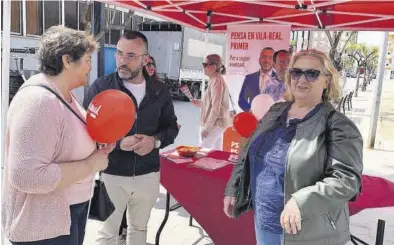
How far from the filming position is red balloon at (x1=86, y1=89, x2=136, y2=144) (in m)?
1.56

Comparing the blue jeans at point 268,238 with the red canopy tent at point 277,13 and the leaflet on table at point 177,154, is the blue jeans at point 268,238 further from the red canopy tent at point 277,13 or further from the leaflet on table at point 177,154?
the red canopy tent at point 277,13

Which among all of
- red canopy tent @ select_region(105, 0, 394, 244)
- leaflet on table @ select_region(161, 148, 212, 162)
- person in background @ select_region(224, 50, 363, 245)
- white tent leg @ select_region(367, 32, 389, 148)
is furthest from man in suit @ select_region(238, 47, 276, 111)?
white tent leg @ select_region(367, 32, 389, 148)

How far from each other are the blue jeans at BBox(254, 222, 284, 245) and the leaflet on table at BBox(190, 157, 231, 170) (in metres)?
1.10

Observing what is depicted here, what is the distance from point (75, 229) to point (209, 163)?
147cm

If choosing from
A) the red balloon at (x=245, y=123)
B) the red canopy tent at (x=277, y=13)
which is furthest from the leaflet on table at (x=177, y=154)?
the red canopy tent at (x=277, y=13)

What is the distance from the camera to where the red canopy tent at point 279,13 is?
3976 millimetres

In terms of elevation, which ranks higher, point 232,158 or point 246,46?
point 246,46

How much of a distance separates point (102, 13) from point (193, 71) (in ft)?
29.3

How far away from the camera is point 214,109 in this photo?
4559 millimetres

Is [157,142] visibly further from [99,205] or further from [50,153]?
[50,153]

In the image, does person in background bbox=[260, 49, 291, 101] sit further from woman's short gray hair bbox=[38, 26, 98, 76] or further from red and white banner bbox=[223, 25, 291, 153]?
woman's short gray hair bbox=[38, 26, 98, 76]

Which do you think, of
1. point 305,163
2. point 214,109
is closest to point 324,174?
point 305,163

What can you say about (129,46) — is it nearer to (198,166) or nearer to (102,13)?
(198,166)

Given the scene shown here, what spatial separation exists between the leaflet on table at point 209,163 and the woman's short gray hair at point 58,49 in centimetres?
153
